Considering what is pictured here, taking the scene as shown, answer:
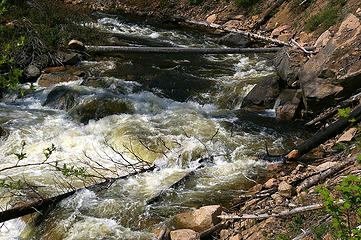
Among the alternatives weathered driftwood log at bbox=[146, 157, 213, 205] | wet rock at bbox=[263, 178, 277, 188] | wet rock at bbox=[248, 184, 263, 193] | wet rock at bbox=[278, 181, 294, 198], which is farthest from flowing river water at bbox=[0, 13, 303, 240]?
wet rock at bbox=[278, 181, 294, 198]

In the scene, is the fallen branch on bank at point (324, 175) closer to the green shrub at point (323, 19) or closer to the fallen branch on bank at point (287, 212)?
the fallen branch on bank at point (287, 212)

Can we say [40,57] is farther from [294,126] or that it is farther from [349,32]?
[349,32]

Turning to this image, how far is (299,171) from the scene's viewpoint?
4977mm

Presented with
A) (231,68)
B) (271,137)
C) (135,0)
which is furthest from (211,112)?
(135,0)

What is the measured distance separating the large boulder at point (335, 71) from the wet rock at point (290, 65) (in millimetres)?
794

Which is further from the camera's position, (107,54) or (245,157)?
(107,54)

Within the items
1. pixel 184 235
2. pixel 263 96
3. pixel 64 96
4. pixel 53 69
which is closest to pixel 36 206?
pixel 184 235

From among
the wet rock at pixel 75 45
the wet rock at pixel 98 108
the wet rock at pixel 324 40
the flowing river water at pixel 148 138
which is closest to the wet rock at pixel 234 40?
the flowing river water at pixel 148 138

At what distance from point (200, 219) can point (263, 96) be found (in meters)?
4.74

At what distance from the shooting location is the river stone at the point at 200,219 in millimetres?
3934

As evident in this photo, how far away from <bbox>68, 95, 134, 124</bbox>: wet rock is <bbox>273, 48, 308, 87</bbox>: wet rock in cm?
371

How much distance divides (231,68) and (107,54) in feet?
13.4

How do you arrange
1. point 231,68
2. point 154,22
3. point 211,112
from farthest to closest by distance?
point 154,22 → point 231,68 → point 211,112

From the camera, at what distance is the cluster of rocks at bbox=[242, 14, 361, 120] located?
637 centimetres
